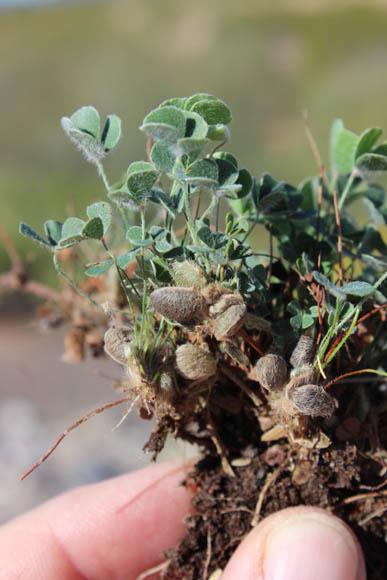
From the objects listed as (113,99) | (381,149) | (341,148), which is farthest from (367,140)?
(113,99)

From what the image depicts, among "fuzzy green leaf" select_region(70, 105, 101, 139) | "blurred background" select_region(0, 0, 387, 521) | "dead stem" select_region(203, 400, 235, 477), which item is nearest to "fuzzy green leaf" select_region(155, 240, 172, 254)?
"fuzzy green leaf" select_region(70, 105, 101, 139)

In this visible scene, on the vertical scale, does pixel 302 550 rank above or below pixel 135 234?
below

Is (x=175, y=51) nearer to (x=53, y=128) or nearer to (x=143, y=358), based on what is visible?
(x=53, y=128)

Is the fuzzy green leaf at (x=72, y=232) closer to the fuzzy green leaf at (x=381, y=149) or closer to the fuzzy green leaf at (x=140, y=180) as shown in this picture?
the fuzzy green leaf at (x=140, y=180)

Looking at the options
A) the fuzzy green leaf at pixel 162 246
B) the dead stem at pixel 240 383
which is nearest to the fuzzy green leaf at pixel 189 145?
the fuzzy green leaf at pixel 162 246

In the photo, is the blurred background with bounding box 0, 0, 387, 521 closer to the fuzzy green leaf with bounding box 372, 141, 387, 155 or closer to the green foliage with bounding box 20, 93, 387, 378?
the green foliage with bounding box 20, 93, 387, 378

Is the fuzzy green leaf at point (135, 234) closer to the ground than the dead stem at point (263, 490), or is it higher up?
higher up

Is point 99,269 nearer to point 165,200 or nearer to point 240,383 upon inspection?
point 165,200
